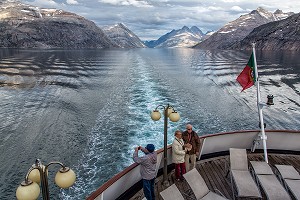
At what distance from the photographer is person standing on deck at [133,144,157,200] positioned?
26.4 ft

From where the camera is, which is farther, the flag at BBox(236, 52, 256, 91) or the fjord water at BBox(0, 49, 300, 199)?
the fjord water at BBox(0, 49, 300, 199)

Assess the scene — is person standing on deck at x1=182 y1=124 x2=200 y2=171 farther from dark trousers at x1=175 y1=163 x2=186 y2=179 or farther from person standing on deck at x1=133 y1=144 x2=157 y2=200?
person standing on deck at x1=133 y1=144 x2=157 y2=200

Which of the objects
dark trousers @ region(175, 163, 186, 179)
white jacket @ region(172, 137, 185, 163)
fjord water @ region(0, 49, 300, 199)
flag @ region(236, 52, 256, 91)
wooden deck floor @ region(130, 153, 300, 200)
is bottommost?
fjord water @ region(0, 49, 300, 199)

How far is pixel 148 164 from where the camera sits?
820cm

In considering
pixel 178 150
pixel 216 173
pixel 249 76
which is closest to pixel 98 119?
pixel 216 173

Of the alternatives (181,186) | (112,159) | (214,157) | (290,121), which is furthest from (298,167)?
(290,121)

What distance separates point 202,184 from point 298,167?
518 cm

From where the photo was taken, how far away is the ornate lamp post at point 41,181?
4.51m

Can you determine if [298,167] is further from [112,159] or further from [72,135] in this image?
[72,135]

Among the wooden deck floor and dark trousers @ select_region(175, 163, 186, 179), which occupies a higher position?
dark trousers @ select_region(175, 163, 186, 179)

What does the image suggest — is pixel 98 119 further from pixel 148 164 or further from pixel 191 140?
pixel 148 164

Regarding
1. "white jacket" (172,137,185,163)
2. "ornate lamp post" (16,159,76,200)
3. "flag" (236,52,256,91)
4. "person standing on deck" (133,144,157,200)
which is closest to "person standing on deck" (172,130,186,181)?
"white jacket" (172,137,185,163)

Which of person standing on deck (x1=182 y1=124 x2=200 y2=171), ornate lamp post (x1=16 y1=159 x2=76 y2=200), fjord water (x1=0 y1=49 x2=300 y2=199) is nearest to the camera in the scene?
ornate lamp post (x1=16 y1=159 x2=76 y2=200)

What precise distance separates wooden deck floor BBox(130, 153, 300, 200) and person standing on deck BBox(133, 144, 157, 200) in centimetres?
69
